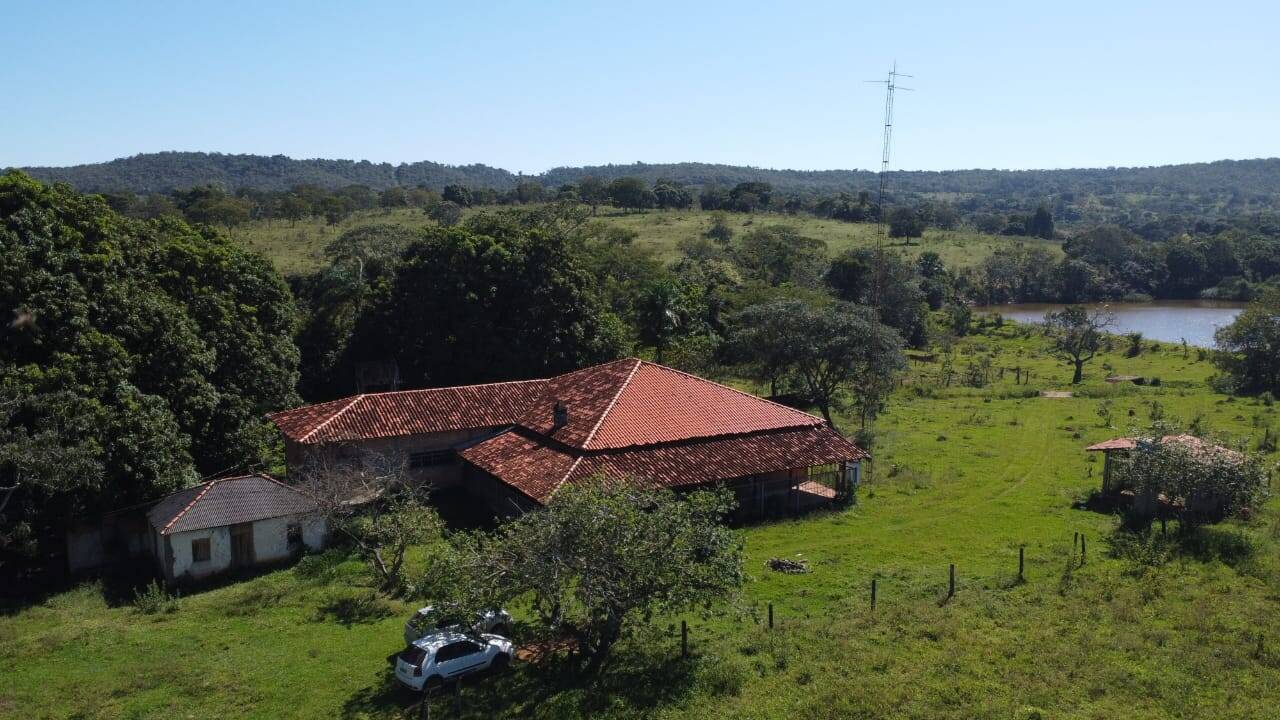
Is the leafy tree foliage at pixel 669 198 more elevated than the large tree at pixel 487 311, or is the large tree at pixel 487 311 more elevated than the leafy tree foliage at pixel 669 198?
the leafy tree foliage at pixel 669 198

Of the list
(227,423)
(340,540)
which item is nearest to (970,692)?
(340,540)

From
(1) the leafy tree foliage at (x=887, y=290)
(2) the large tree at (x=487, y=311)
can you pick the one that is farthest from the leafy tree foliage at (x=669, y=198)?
(2) the large tree at (x=487, y=311)

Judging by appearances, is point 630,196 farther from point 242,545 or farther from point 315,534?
point 242,545

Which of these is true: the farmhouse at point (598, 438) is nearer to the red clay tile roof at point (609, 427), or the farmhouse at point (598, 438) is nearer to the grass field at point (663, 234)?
the red clay tile roof at point (609, 427)

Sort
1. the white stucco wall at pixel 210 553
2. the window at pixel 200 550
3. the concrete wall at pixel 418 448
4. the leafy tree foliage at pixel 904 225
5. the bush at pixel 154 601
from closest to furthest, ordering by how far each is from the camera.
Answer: the bush at pixel 154 601 < the white stucco wall at pixel 210 553 < the window at pixel 200 550 < the concrete wall at pixel 418 448 < the leafy tree foliage at pixel 904 225

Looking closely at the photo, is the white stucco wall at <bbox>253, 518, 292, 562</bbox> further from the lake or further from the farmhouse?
the lake

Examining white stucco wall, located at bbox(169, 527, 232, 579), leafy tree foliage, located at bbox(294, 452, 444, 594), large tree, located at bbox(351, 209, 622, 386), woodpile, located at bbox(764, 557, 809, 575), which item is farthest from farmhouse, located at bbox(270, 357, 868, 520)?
large tree, located at bbox(351, 209, 622, 386)
